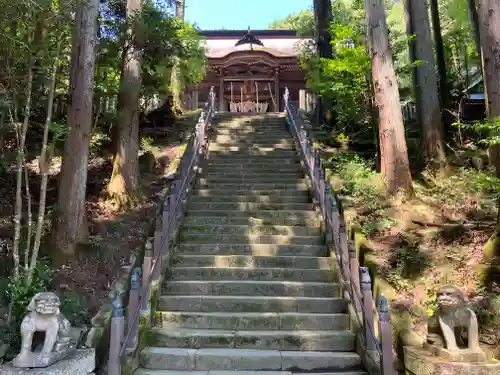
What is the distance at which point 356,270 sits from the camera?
17.3 ft

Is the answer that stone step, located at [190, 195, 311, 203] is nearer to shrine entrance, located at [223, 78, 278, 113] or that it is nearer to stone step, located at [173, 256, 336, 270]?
stone step, located at [173, 256, 336, 270]

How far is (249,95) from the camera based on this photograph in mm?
21516

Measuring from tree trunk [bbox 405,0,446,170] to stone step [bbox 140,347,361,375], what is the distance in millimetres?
6007

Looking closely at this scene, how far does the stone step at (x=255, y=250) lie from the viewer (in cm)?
679

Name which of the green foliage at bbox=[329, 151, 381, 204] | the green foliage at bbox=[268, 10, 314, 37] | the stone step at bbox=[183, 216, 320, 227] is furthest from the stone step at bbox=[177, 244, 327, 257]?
the green foliage at bbox=[268, 10, 314, 37]

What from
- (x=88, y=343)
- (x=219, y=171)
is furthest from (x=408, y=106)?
(x=88, y=343)

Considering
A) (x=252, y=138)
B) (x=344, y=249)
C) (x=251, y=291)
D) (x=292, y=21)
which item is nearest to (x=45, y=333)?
(x=251, y=291)

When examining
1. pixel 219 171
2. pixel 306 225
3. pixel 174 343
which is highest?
pixel 219 171

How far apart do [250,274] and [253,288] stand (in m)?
0.37

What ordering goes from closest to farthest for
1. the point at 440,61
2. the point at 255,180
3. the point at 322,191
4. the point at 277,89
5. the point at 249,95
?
the point at 322,191 < the point at 255,180 < the point at 440,61 < the point at 277,89 < the point at 249,95

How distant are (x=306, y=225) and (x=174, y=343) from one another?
3489mm

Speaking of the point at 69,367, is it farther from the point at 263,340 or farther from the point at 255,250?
the point at 255,250

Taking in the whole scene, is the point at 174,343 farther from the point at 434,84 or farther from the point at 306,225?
the point at 434,84

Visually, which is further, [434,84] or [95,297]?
[434,84]
